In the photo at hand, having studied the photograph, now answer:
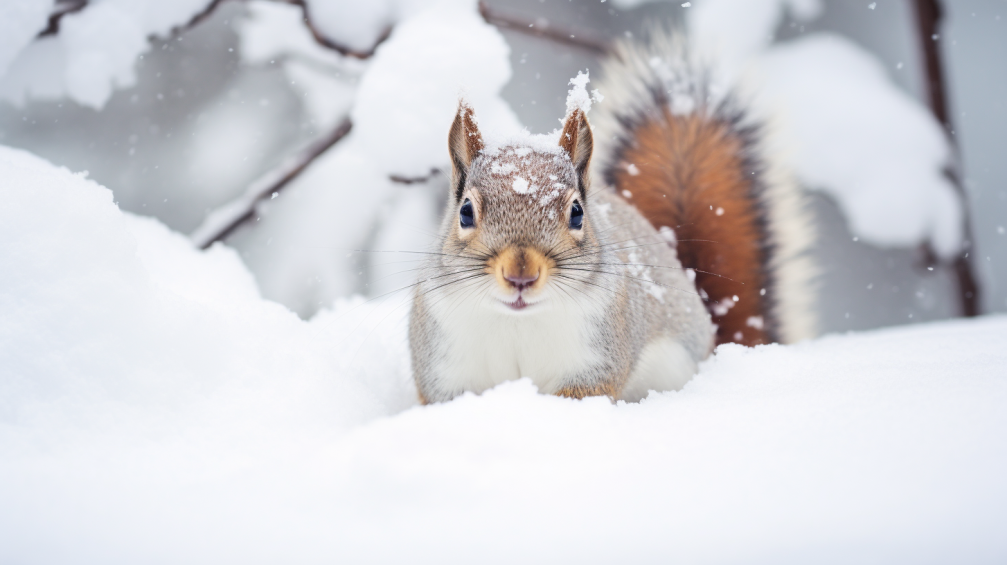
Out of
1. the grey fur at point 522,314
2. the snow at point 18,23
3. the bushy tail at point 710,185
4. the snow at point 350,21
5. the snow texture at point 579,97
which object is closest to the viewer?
the grey fur at point 522,314

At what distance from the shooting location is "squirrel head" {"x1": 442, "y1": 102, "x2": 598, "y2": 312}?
2.89 feet

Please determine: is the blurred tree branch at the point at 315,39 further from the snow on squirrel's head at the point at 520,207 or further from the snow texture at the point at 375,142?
the snow on squirrel's head at the point at 520,207

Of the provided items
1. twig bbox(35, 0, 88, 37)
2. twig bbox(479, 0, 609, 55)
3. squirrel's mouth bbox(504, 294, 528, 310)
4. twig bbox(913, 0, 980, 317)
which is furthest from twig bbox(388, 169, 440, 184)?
twig bbox(913, 0, 980, 317)

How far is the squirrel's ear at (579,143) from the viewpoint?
110 cm

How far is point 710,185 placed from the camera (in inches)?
65.9

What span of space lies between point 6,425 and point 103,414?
0.11 metres

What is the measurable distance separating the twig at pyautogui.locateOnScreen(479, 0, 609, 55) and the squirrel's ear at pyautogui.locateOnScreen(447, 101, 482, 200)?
1.27 ft

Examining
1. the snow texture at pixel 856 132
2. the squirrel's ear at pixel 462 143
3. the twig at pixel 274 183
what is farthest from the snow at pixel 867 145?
the twig at pixel 274 183

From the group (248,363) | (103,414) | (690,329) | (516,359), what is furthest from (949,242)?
(103,414)

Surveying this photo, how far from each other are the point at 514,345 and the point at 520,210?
24 centimetres

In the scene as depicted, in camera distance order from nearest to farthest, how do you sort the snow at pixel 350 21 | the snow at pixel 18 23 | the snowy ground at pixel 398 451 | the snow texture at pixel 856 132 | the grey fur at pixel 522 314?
the snowy ground at pixel 398 451, the grey fur at pixel 522 314, the snow at pixel 18 23, the snow at pixel 350 21, the snow texture at pixel 856 132

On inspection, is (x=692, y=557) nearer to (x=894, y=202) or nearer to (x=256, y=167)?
(x=894, y=202)

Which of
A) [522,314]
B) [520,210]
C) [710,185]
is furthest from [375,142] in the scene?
[710,185]

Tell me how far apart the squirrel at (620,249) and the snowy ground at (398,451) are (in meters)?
0.15
